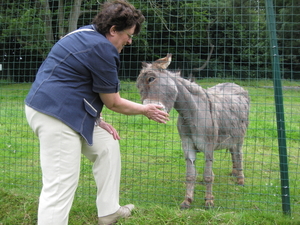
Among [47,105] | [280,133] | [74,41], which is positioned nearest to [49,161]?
[47,105]

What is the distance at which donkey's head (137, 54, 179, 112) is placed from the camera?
4.06 metres

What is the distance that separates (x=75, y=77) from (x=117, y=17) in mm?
644

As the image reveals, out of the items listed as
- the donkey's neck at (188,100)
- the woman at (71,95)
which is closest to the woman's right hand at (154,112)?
the woman at (71,95)

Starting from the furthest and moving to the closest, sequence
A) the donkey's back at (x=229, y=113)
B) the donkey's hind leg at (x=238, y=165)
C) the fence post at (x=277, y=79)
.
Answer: the donkey's hind leg at (x=238, y=165), the donkey's back at (x=229, y=113), the fence post at (x=277, y=79)

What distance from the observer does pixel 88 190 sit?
15.3 feet

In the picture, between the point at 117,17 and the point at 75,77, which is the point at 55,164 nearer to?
the point at 75,77

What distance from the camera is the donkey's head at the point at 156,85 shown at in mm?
4062

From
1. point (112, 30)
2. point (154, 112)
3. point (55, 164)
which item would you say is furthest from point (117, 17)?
point (55, 164)

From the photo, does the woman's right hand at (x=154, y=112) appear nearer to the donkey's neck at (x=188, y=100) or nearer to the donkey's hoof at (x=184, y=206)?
the donkey's neck at (x=188, y=100)

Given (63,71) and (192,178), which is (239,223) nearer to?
(192,178)

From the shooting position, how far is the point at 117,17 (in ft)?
8.78

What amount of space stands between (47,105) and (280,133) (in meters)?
2.72

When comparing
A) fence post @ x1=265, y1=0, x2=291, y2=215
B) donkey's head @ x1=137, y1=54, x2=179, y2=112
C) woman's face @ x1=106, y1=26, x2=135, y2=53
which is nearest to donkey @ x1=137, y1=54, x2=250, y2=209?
donkey's head @ x1=137, y1=54, x2=179, y2=112

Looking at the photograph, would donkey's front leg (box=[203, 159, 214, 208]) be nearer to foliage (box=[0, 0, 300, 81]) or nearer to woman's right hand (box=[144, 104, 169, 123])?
foliage (box=[0, 0, 300, 81])
